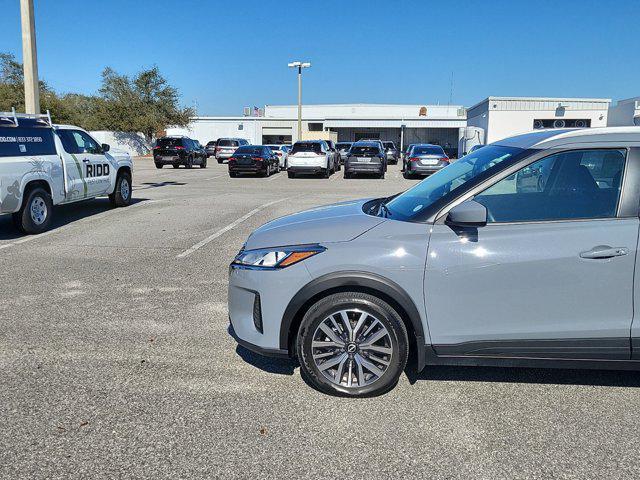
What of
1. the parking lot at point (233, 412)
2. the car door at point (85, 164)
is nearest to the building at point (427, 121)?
the car door at point (85, 164)

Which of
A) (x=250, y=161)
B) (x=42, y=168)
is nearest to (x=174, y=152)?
(x=250, y=161)

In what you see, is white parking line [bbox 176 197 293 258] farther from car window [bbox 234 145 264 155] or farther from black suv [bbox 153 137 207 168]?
black suv [bbox 153 137 207 168]

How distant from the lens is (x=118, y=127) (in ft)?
163

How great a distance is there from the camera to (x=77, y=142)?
37.1 ft

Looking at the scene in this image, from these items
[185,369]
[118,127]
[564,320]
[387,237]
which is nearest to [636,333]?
[564,320]

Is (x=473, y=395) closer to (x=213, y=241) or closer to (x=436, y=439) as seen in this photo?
(x=436, y=439)

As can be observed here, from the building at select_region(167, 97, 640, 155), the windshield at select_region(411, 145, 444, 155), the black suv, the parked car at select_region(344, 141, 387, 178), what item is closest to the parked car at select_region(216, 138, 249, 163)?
the black suv

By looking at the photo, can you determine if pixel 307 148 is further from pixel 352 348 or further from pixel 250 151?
pixel 352 348

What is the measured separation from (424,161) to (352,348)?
21.0 meters

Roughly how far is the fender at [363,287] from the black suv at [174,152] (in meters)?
28.3

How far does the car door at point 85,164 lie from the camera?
10.9 m

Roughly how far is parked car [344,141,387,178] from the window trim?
824 inches

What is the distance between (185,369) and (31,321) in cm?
196

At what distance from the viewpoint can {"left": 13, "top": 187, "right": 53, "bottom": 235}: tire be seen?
9453mm
